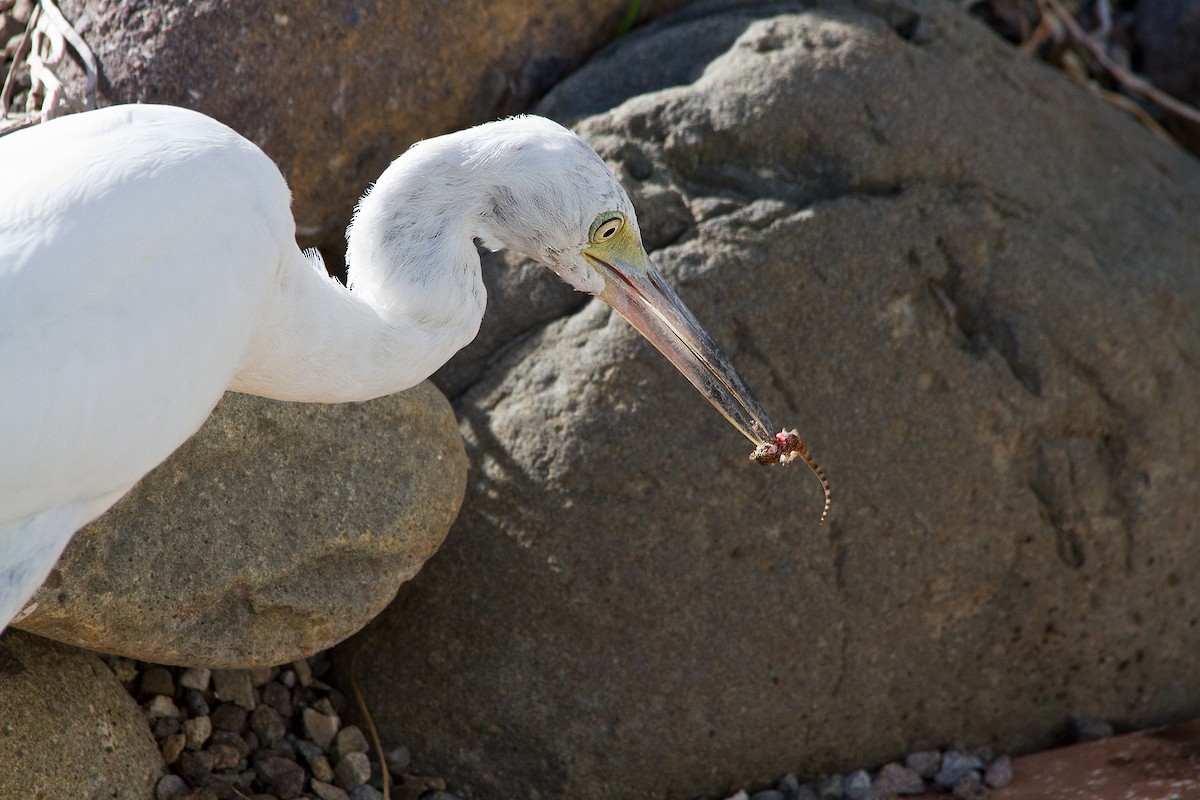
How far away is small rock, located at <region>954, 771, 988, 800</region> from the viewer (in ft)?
10.1

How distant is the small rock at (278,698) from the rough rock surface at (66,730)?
1.10 ft

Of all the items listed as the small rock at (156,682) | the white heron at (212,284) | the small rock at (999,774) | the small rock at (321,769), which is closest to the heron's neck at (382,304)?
the white heron at (212,284)


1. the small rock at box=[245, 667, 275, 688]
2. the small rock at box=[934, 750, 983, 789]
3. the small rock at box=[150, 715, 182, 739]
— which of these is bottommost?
the small rock at box=[245, 667, 275, 688]

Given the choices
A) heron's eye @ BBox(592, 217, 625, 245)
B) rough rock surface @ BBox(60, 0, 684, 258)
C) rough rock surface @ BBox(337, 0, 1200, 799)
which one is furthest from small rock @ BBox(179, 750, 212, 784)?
heron's eye @ BBox(592, 217, 625, 245)

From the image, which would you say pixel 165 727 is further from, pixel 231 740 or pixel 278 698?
pixel 278 698

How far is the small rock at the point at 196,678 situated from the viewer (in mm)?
2971

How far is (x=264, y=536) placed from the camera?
2695 mm

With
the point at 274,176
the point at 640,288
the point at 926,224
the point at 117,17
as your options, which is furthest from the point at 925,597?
the point at 117,17

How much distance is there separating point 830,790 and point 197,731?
1537 millimetres

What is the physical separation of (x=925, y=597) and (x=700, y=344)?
Result: 1077 mm

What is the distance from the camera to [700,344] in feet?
8.48

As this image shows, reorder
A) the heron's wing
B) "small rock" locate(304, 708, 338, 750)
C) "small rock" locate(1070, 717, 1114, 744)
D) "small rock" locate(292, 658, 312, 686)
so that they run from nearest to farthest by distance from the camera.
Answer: the heron's wing → "small rock" locate(304, 708, 338, 750) → "small rock" locate(292, 658, 312, 686) → "small rock" locate(1070, 717, 1114, 744)

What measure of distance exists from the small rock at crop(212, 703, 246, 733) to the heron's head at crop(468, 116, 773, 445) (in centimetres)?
→ 131

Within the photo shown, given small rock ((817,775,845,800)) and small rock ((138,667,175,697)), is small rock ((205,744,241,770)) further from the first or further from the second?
small rock ((817,775,845,800))
